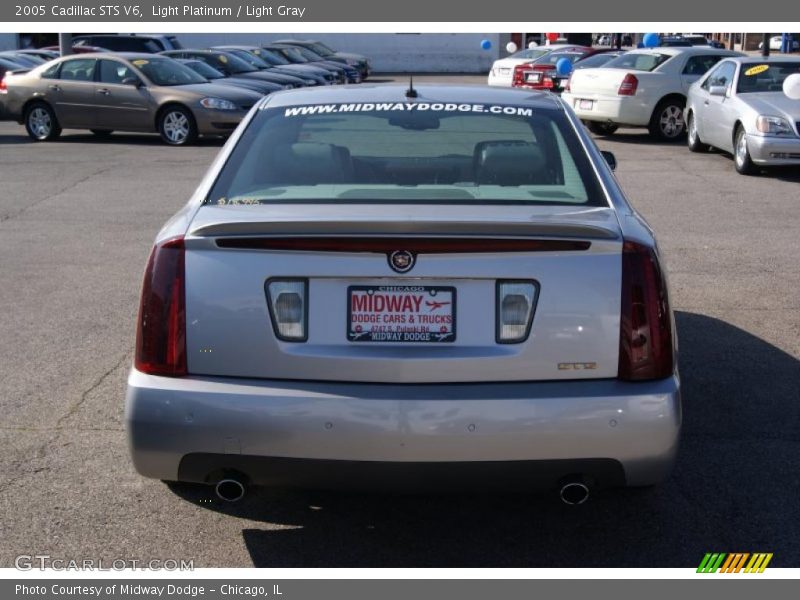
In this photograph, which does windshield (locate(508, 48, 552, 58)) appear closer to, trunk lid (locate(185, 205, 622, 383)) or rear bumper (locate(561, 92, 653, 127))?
rear bumper (locate(561, 92, 653, 127))

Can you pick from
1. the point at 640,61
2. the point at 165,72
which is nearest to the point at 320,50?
the point at 165,72

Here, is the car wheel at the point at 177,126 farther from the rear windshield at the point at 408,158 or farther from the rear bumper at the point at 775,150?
the rear windshield at the point at 408,158

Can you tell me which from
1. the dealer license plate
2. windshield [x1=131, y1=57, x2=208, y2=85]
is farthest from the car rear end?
the dealer license plate

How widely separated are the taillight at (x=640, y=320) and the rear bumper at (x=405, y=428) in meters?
0.06

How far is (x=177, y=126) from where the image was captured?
18891 mm

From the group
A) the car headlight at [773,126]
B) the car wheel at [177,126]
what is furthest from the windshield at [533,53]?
the car headlight at [773,126]

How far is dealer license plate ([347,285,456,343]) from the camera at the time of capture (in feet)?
11.5

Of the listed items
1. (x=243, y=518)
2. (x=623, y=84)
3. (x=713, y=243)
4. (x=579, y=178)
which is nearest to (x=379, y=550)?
(x=243, y=518)

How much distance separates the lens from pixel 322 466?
11.6 feet

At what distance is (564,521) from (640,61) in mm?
15909

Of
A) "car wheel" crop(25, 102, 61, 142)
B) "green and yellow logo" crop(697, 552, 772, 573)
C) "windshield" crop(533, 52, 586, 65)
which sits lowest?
"car wheel" crop(25, 102, 61, 142)

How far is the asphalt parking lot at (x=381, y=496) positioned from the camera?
4000mm

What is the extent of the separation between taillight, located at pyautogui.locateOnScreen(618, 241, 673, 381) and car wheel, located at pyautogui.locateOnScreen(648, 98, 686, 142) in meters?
15.6
